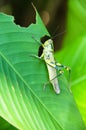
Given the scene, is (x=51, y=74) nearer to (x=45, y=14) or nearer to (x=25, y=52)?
(x=25, y=52)

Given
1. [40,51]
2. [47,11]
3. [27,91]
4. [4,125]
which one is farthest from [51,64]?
[47,11]

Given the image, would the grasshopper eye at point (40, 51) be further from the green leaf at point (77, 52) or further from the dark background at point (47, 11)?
the dark background at point (47, 11)

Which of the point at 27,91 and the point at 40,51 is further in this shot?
the point at 40,51

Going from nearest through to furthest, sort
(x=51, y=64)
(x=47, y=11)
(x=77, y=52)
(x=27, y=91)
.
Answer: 1. (x=27, y=91)
2. (x=51, y=64)
3. (x=77, y=52)
4. (x=47, y=11)

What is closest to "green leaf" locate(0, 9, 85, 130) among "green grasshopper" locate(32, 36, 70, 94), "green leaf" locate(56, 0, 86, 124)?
"green grasshopper" locate(32, 36, 70, 94)

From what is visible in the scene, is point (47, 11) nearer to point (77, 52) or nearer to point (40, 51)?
point (77, 52)

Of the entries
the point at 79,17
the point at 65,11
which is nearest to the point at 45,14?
the point at 65,11
